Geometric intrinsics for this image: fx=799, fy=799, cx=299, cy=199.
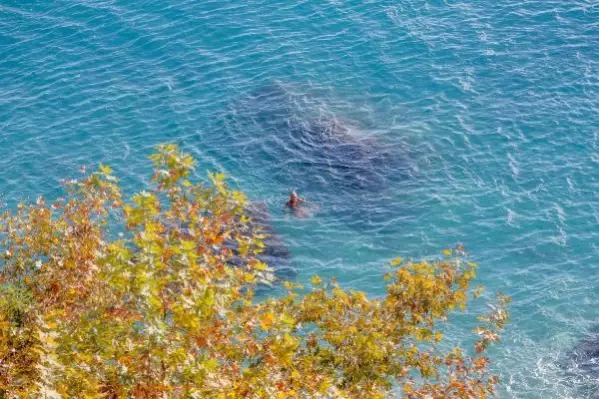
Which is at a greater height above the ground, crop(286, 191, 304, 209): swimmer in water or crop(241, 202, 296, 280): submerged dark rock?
crop(286, 191, 304, 209): swimmer in water

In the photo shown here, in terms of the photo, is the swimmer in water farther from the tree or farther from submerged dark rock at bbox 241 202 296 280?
the tree

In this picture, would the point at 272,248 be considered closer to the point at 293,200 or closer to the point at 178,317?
the point at 293,200

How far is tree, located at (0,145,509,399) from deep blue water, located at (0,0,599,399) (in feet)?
45.7

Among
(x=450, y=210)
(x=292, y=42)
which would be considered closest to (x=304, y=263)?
(x=450, y=210)

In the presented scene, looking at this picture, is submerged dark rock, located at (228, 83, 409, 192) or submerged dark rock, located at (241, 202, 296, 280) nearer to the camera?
submerged dark rock, located at (241, 202, 296, 280)

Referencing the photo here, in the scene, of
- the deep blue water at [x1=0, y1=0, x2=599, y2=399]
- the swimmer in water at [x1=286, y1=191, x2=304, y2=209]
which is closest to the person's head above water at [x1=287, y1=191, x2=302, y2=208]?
the swimmer in water at [x1=286, y1=191, x2=304, y2=209]

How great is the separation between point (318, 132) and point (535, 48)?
54.3 ft

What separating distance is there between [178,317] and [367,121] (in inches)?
1299

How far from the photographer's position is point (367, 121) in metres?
47.6

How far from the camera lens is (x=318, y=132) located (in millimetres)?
46750

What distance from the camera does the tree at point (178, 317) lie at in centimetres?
1628

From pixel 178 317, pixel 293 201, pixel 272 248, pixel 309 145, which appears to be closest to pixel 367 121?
pixel 309 145

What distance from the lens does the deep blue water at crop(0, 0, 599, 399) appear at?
38031 mm

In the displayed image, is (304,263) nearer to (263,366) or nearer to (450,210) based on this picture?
(450,210)
